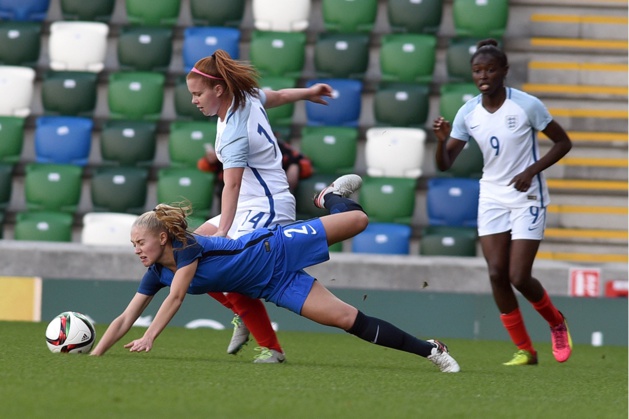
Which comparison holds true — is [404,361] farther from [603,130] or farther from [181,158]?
[603,130]

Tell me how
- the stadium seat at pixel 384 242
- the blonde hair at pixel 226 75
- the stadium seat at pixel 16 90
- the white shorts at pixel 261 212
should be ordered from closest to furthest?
the blonde hair at pixel 226 75, the white shorts at pixel 261 212, the stadium seat at pixel 384 242, the stadium seat at pixel 16 90

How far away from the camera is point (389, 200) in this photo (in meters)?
10.2

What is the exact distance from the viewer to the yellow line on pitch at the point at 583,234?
10820mm

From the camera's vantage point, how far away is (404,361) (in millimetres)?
6734

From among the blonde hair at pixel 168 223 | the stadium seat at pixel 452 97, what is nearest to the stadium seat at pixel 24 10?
the stadium seat at pixel 452 97

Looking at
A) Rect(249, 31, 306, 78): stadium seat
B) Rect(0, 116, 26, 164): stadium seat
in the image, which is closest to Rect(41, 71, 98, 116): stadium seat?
Rect(0, 116, 26, 164): stadium seat

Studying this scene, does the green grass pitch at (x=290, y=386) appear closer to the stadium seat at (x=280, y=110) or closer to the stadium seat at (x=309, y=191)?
the stadium seat at (x=309, y=191)

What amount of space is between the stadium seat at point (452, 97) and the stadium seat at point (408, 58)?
46 cm

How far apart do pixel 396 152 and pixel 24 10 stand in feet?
12.8

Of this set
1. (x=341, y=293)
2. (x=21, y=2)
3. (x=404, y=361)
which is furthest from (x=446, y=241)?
(x=21, y=2)

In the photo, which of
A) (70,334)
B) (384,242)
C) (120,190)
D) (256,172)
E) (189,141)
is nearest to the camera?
(256,172)

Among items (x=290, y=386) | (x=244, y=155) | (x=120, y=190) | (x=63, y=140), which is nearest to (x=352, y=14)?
(x=120, y=190)

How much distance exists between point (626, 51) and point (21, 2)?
5810 mm

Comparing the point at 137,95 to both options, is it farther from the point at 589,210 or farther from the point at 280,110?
the point at 589,210
